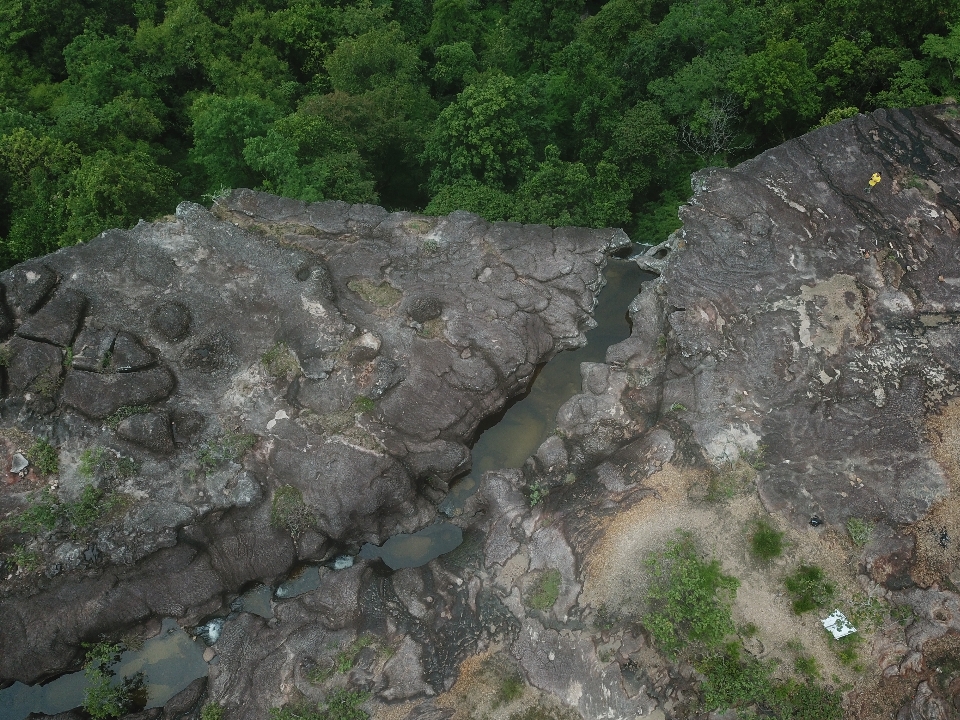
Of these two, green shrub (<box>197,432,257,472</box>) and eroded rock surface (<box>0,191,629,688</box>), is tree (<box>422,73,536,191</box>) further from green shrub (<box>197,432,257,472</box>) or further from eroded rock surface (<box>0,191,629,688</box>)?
green shrub (<box>197,432,257,472</box>)

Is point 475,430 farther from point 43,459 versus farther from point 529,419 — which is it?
point 43,459

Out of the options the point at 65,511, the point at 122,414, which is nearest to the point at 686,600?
the point at 122,414

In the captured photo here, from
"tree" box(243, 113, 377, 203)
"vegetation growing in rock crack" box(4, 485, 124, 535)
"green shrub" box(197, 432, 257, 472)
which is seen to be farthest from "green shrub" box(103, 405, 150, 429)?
"tree" box(243, 113, 377, 203)

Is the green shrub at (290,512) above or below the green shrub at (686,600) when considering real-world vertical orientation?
above

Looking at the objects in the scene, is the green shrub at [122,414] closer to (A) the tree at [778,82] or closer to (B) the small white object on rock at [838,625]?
(B) the small white object on rock at [838,625]

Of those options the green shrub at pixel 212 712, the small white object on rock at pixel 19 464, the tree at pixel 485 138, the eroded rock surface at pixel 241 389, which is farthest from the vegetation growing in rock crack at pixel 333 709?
the tree at pixel 485 138
